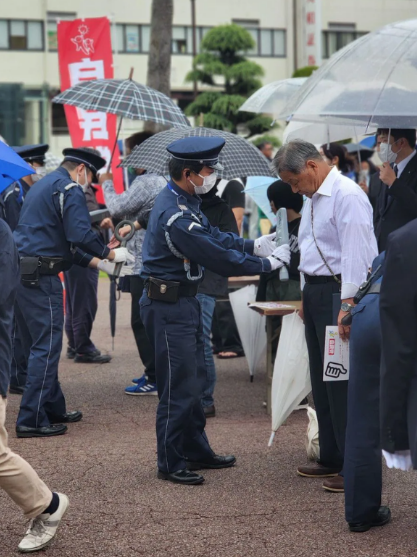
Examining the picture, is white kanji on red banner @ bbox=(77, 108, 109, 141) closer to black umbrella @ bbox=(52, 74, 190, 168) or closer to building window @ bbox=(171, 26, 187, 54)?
black umbrella @ bbox=(52, 74, 190, 168)

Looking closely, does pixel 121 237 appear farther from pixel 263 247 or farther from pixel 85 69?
pixel 85 69

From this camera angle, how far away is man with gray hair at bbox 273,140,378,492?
527 cm

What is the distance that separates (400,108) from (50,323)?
2.99 meters

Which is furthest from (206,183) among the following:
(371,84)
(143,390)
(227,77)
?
(227,77)

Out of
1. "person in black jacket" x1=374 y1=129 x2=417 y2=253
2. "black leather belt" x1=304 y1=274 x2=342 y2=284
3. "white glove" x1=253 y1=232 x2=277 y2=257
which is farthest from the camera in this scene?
"person in black jacket" x1=374 y1=129 x2=417 y2=253

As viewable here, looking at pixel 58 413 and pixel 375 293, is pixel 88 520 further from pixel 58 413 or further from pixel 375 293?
pixel 58 413

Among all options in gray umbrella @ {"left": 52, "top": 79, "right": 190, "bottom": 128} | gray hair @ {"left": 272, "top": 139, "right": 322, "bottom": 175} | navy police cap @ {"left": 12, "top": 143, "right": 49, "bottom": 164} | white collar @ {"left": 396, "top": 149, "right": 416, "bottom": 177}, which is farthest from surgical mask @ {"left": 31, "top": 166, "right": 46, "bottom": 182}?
gray hair @ {"left": 272, "top": 139, "right": 322, "bottom": 175}

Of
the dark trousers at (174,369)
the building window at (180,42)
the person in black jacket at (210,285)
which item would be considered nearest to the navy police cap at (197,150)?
the dark trousers at (174,369)

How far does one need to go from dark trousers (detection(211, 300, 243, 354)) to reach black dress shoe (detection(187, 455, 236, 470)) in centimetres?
392

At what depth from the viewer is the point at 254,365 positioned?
877cm

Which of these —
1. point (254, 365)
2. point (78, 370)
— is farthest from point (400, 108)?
point (78, 370)

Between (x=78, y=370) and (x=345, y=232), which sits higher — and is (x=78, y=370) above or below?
below

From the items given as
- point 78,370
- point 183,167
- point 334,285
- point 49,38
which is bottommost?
point 78,370

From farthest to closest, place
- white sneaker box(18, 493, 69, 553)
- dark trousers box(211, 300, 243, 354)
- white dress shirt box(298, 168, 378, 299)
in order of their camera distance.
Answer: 1. dark trousers box(211, 300, 243, 354)
2. white dress shirt box(298, 168, 378, 299)
3. white sneaker box(18, 493, 69, 553)
